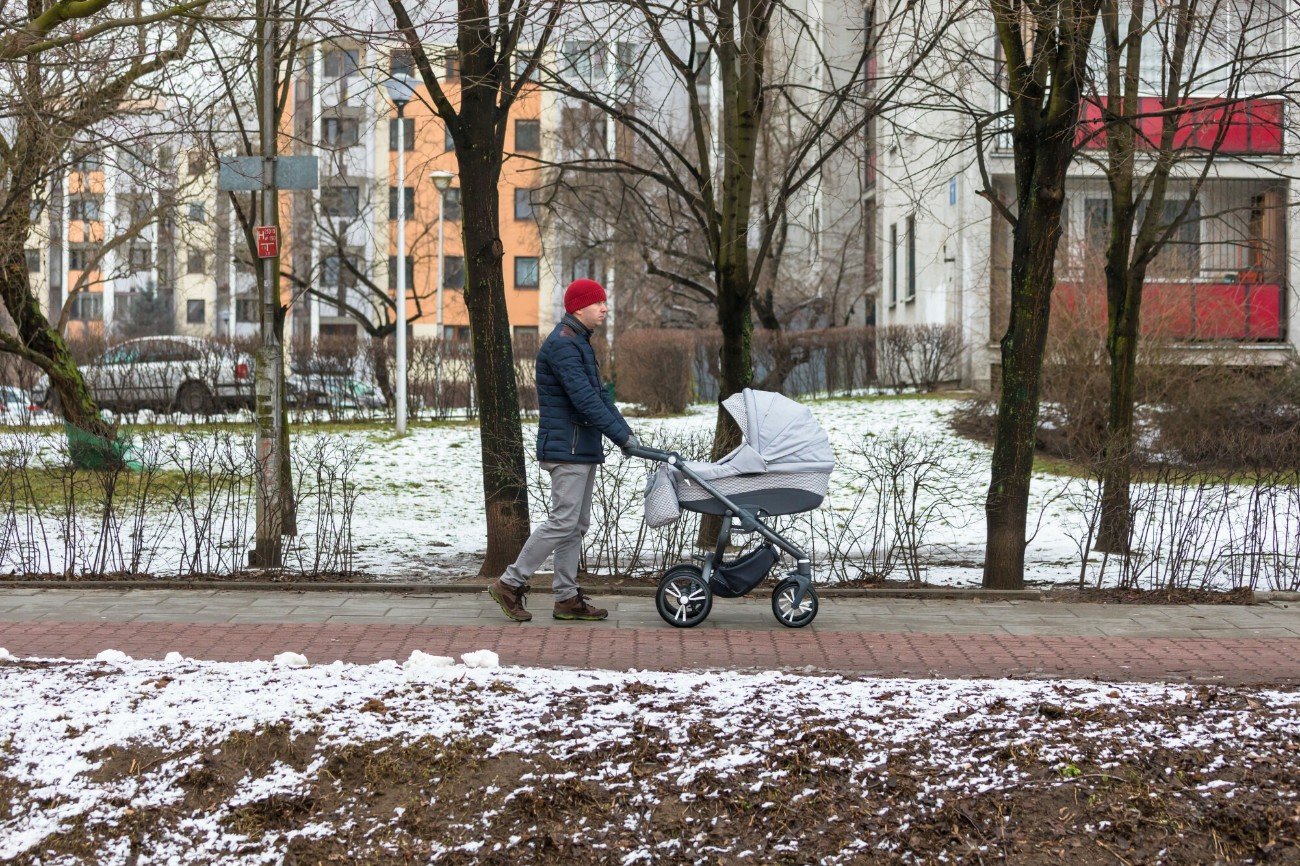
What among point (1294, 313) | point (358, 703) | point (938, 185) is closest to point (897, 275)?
point (1294, 313)

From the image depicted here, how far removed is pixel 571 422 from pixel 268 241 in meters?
4.63

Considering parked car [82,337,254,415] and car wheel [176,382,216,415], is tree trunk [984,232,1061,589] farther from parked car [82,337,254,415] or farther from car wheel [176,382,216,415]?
car wheel [176,382,216,415]

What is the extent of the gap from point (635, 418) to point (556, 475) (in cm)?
1610

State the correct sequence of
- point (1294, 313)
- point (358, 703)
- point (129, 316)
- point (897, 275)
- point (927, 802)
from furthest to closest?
point (129, 316), point (897, 275), point (1294, 313), point (358, 703), point (927, 802)

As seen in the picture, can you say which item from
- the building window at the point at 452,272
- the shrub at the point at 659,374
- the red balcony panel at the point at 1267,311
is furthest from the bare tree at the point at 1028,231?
the building window at the point at 452,272

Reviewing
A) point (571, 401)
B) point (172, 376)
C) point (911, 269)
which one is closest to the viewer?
point (571, 401)

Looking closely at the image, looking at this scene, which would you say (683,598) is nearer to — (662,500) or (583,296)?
(662,500)

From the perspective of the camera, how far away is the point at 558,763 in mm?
4977

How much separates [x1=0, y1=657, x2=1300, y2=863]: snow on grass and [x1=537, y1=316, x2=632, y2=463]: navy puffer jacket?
8.64 ft

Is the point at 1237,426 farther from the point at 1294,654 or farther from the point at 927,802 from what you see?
the point at 927,802

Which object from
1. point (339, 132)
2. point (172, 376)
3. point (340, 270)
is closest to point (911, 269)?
point (339, 132)

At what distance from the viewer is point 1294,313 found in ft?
88.0

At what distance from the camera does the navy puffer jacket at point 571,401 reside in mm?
8047

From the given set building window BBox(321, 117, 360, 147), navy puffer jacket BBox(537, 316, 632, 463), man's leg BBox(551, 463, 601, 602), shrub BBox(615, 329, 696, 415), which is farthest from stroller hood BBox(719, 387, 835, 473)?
shrub BBox(615, 329, 696, 415)
